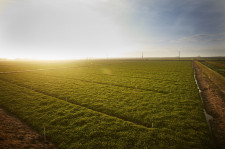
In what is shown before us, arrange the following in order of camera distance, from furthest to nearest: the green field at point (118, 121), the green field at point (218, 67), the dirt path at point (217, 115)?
the green field at point (218, 67) → the dirt path at point (217, 115) → the green field at point (118, 121)

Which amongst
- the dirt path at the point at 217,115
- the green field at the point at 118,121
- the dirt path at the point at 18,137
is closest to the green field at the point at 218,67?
the dirt path at the point at 217,115

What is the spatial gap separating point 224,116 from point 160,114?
282 inches

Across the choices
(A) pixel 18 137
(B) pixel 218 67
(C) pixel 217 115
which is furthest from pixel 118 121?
(B) pixel 218 67

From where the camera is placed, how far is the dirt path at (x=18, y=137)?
848 cm

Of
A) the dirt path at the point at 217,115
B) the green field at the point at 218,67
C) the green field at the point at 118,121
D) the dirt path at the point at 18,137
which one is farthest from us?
the green field at the point at 218,67

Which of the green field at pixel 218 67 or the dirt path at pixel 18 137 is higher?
the green field at pixel 218 67

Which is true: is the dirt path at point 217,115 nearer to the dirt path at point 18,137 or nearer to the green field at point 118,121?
the green field at point 118,121

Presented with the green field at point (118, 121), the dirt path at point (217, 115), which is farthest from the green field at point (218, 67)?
the green field at point (118, 121)

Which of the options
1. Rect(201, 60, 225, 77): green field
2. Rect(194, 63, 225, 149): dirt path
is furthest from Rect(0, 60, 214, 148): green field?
Rect(201, 60, 225, 77): green field

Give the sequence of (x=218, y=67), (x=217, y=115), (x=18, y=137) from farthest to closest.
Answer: (x=218, y=67)
(x=217, y=115)
(x=18, y=137)

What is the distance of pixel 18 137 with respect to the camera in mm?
9422

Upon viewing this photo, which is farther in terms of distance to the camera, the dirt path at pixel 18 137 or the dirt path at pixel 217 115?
the dirt path at pixel 217 115

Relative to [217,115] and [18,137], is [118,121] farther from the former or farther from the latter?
[217,115]

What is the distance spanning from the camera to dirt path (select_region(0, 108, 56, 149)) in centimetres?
848
